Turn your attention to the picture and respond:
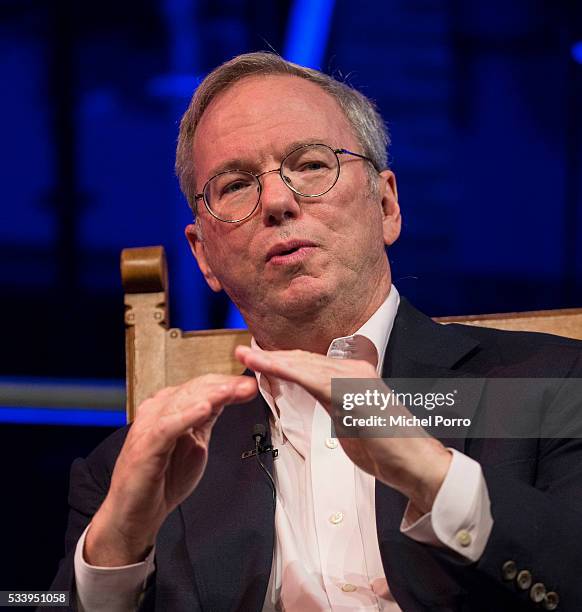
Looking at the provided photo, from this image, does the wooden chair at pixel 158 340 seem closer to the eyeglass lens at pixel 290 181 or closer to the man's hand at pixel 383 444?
the eyeglass lens at pixel 290 181

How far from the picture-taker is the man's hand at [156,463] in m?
1.31

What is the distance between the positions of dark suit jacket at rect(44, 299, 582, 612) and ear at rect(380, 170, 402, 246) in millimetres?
199

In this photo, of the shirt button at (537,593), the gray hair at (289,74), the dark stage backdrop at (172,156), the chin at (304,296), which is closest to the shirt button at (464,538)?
the shirt button at (537,593)

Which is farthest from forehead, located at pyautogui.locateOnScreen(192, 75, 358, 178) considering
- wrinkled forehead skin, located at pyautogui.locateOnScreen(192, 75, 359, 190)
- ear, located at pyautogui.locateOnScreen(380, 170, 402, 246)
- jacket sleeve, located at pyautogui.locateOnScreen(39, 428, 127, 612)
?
jacket sleeve, located at pyautogui.locateOnScreen(39, 428, 127, 612)

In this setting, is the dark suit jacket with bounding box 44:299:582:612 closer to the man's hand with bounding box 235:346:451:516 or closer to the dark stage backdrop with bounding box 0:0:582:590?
the man's hand with bounding box 235:346:451:516

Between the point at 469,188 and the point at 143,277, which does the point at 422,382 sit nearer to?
the point at 143,277

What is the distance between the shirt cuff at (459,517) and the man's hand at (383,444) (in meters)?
0.02

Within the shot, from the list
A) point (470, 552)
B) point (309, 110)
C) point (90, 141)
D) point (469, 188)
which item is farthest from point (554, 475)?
point (90, 141)

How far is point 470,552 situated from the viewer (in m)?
1.29

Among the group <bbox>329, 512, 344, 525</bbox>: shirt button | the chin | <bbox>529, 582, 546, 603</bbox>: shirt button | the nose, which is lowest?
<bbox>529, 582, 546, 603</bbox>: shirt button

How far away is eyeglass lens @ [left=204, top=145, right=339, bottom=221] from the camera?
Result: 1890mm

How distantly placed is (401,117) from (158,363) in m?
1.29

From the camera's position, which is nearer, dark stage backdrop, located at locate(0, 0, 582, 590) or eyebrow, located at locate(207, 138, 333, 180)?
eyebrow, located at locate(207, 138, 333, 180)

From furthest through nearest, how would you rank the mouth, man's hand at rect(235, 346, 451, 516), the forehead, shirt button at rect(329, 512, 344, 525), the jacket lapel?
the forehead, the mouth, shirt button at rect(329, 512, 344, 525), the jacket lapel, man's hand at rect(235, 346, 451, 516)
